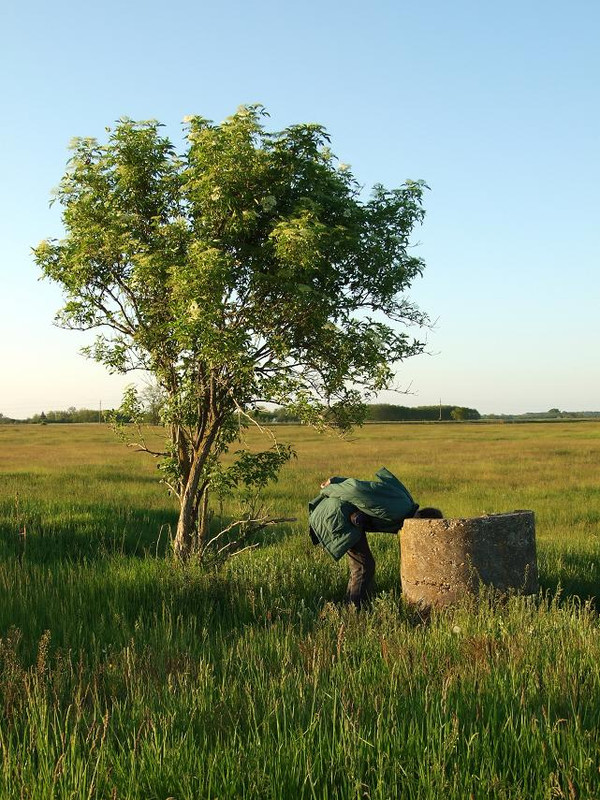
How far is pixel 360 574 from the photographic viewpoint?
9.22 meters

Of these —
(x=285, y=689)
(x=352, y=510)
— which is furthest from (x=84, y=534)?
(x=285, y=689)

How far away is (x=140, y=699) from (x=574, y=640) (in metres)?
3.49

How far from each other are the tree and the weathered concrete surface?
2526mm

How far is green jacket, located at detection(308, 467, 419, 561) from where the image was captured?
29.1ft

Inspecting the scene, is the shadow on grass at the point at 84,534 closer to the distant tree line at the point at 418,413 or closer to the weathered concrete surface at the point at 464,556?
the weathered concrete surface at the point at 464,556

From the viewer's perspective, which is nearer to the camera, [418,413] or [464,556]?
[464,556]

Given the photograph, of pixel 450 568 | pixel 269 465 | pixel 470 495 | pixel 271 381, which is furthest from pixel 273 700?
pixel 470 495

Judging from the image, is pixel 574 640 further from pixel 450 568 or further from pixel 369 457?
pixel 369 457

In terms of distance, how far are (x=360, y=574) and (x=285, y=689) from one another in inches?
169

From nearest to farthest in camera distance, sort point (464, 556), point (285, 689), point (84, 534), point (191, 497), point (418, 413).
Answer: point (285, 689) → point (464, 556) → point (191, 497) → point (84, 534) → point (418, 413)

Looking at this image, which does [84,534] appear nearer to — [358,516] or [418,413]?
[358,516]

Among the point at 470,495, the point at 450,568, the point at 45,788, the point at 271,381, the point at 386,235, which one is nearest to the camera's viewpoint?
the point at 45,788

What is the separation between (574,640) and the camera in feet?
20.5

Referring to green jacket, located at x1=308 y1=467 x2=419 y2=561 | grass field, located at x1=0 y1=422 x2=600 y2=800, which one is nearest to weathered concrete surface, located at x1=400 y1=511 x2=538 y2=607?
green jacket, located at x1=308 y1=467 x2=419 y2=561
